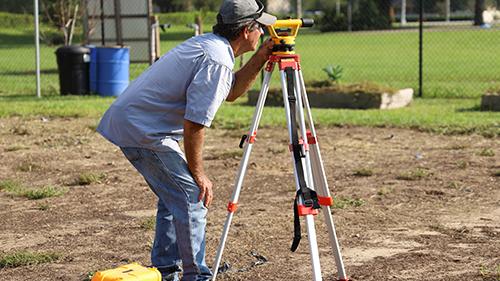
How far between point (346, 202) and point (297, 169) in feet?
10.7

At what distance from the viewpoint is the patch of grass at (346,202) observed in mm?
8583

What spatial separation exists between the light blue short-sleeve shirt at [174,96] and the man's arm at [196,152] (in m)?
0.07

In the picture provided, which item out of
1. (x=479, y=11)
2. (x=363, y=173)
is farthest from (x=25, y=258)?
(x=479, y=11)

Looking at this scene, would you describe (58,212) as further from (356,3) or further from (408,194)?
(356,3)

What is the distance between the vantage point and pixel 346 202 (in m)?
8.70

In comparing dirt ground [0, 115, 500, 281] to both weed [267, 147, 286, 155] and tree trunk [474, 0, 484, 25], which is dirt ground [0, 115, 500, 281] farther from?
A: tree trunk [474, 0, 484, 25]

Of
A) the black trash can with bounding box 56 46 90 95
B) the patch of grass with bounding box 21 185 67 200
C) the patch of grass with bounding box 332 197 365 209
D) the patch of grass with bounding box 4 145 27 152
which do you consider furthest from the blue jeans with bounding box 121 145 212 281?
the black trash can with bounding box 56 46 90 95

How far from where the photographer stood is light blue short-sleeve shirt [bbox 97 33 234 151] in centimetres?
526

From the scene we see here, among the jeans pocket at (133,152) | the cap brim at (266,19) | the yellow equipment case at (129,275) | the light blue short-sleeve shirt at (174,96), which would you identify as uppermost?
the cap brim at (266,19)

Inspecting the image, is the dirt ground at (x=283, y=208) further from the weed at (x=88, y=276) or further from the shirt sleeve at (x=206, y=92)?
the shirt sleeve at (x=206, y=92)

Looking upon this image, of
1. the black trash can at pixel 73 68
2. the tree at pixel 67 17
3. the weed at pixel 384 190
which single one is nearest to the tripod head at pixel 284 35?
the weed at pixel 384 190

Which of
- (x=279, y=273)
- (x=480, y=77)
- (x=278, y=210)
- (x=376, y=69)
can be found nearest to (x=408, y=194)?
(x=278, y=210)

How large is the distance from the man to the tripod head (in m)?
0.06

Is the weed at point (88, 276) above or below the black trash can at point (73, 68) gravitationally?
below
